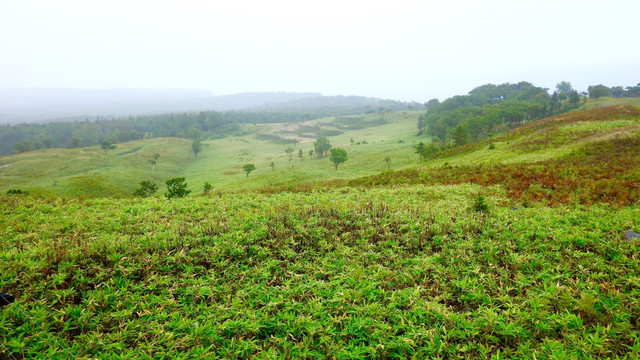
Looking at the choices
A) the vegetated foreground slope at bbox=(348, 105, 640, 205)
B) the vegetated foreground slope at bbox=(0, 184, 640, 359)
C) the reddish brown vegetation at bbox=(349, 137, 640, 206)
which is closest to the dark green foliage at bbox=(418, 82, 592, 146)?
the vegetated foreground slope at bbox=(348, 105, 640, 205)

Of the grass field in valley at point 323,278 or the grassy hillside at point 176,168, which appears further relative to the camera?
the grassy hillside at point 176,168

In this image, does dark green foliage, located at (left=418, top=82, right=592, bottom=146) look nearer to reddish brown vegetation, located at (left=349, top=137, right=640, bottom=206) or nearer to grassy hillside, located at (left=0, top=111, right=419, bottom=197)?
grassy hillside, located at (left=0, top=111, right=419, bottom=197)

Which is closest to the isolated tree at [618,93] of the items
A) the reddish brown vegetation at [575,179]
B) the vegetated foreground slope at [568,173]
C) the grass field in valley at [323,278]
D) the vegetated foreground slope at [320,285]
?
the vegetated foreground slope at [568,173]

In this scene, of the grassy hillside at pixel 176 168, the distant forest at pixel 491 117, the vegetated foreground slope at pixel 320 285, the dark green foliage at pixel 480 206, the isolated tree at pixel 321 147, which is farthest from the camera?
the isolated tree at pixel 321 147

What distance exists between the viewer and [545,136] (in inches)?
1769

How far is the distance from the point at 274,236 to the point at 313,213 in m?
2.85

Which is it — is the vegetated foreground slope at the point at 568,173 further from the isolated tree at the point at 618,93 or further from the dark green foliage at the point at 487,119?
the isolated tree at the point at 618,93

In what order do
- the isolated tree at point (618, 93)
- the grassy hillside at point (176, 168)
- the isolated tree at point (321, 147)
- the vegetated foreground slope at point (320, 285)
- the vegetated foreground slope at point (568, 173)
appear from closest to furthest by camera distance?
the vegetated foreground slope at point (320, 285)
the vegetated foreground slope at point (568, 173)
the grassy hillside at point (176, 168)
the isolated tree at point (321, 147)
the isolated tree at point (618, 93)

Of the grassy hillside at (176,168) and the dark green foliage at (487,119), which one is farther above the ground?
the dark green foliage at (487,119)

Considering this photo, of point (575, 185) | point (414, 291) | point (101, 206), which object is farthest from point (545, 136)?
Result: point (101, 206)

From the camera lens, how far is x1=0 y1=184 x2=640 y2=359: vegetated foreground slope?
18.7ft

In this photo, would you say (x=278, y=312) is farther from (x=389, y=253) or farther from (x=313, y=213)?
(x=313, y=213)

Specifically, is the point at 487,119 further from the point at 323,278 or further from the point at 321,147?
the point at 323,278

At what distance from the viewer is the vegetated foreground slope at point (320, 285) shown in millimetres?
5688
